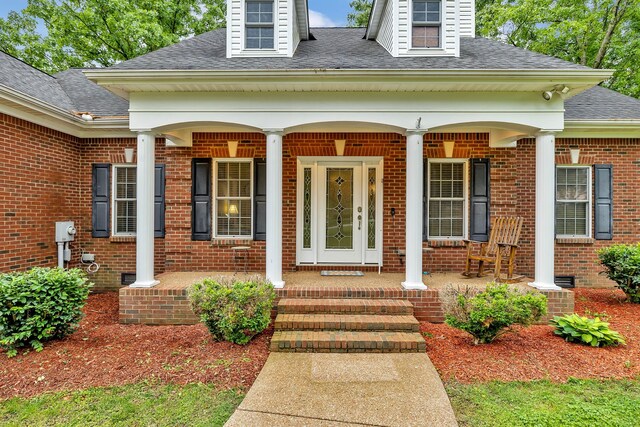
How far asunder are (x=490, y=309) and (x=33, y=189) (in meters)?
7.36

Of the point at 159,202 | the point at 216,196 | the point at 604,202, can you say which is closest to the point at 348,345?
the point at 216,196

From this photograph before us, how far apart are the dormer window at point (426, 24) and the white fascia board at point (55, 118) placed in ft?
18.6

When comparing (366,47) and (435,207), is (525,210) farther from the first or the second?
(366,47)

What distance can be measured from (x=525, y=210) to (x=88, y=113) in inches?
353

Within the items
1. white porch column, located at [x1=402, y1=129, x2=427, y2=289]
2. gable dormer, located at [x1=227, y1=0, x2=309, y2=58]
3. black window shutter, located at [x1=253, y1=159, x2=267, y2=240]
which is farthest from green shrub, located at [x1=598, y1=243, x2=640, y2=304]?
gable dormer, located at [x1=227, y1=0, x2=309, y2=58]

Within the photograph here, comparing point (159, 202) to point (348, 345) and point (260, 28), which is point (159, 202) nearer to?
point (260, 28)

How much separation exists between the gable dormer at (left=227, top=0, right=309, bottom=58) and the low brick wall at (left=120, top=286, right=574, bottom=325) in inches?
163

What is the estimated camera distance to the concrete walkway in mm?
2678

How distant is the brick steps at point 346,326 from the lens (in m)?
3.89

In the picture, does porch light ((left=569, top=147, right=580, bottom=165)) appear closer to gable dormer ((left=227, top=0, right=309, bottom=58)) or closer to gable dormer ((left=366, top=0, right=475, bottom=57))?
gable dormer ((left=366, top=0, right=475, bottom=57))

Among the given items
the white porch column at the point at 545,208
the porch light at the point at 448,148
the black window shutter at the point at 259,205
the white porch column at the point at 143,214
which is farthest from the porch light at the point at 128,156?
the white porch column at the point at 545,208

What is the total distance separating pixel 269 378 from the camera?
328cm

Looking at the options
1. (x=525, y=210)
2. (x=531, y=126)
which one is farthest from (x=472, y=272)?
(x=531, y=126)

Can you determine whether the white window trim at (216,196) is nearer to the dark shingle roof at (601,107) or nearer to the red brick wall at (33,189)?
the red brick wall at (33,189)
